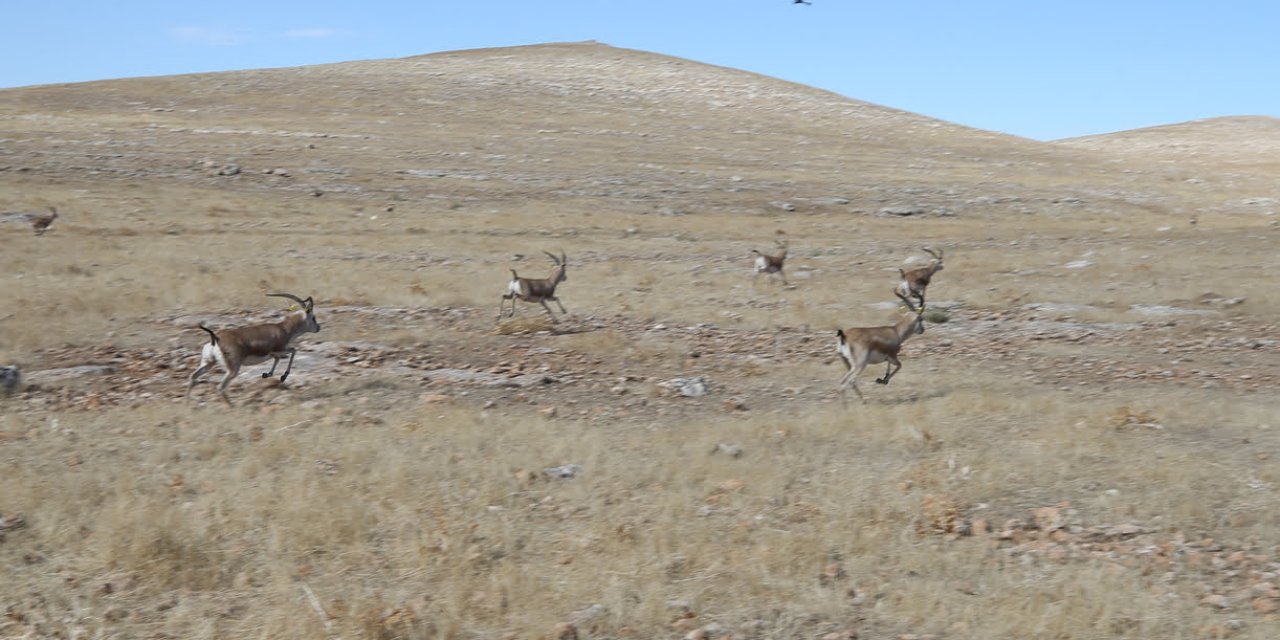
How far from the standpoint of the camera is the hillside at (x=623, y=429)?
7.95m

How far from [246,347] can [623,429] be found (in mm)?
4783

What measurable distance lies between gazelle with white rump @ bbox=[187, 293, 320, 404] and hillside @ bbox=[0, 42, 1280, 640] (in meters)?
0.45

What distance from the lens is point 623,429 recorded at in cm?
1259

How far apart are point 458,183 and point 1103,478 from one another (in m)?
33.2

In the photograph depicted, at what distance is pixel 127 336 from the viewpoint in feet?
56.7

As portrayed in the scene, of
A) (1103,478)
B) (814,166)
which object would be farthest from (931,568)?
(814,166)

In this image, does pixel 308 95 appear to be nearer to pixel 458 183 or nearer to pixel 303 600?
pixel 458 183

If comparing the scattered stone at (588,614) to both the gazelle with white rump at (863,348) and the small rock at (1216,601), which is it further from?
the gazelle with white rump at (863,348)

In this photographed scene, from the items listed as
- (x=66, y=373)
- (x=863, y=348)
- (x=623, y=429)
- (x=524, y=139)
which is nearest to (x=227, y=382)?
(x=66, y=373)

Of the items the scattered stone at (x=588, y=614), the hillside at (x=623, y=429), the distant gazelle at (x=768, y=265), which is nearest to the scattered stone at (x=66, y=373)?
the hillside at (x=623, y=429)

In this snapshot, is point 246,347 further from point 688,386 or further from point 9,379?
point 688,386

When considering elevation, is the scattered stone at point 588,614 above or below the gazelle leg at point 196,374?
below

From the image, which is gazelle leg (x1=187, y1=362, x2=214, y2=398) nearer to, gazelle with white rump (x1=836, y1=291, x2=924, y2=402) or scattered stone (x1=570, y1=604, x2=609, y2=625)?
scattered stone (x1=570, y1=604, x2=609, y2=625)

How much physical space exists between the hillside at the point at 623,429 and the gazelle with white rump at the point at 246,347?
1.47 feet
